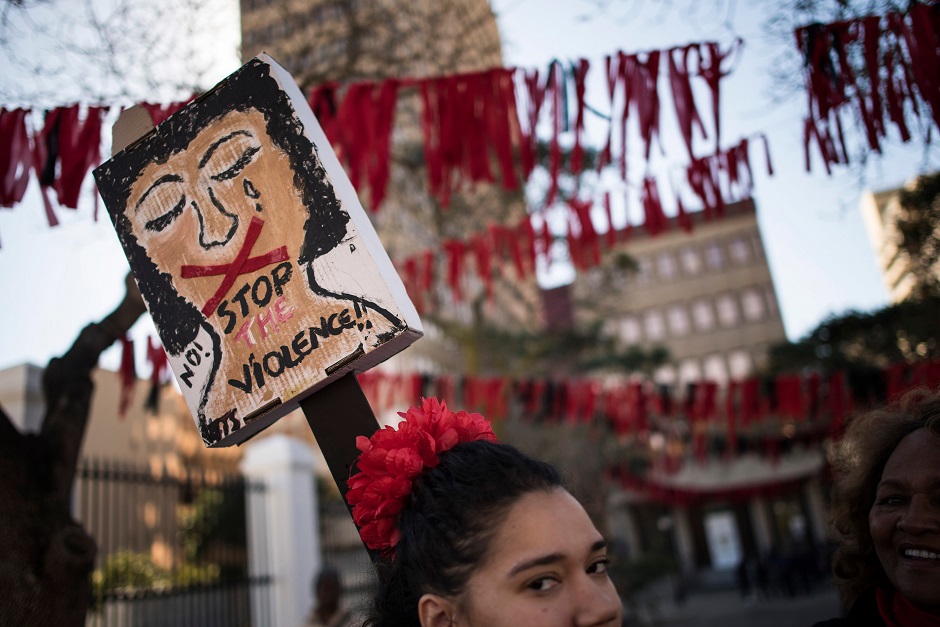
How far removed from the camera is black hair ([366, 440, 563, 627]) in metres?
1.48

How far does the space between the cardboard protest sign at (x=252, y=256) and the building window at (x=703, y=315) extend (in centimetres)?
3976

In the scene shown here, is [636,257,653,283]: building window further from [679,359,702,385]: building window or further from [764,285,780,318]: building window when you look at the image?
[764,285,780,318]: building window

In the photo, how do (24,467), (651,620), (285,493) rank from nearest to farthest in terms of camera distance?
(24,467)
(285,493)
(651,620)

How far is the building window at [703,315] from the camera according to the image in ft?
129

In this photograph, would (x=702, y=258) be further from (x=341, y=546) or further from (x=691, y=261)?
(x=341, y=546)

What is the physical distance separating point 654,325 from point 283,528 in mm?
34059

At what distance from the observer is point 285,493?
334 inches

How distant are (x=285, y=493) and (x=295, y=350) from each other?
7279 millimetres

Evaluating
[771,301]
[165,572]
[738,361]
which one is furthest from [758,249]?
[165,572]

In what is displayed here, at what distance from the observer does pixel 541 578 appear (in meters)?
1.42

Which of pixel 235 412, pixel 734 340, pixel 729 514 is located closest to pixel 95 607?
pixel 235 412

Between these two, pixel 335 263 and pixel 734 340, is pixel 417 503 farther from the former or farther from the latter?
pixel 734 340

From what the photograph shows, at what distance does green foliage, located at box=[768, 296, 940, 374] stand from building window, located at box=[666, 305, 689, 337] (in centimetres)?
2126

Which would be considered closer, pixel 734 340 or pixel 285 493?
pixel 285 493
